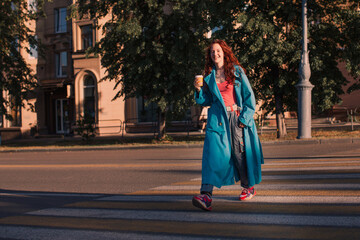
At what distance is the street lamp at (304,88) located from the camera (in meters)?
16.5

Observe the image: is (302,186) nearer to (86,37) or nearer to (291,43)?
(291,43)

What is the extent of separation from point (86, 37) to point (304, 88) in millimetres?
20165

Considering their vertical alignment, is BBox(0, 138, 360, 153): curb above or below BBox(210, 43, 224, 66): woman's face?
below

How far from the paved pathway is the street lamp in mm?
10203

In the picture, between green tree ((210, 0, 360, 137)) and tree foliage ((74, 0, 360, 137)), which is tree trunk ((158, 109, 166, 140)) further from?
green tree ((210, 0, 360, 137))

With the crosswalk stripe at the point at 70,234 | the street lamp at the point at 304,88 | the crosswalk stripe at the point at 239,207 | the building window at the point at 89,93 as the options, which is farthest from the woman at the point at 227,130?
the building window at the point at 89,93

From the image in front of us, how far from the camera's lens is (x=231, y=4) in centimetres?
1792

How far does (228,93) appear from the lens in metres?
5.22

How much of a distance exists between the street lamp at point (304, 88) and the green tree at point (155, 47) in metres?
4.20

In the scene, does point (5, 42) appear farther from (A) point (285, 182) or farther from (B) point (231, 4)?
(A) point (285, 182)

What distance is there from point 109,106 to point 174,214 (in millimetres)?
27028

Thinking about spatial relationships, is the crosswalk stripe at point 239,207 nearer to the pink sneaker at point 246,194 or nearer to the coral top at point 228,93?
the pink sneaker at point 246,194

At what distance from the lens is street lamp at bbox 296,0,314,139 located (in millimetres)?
16531

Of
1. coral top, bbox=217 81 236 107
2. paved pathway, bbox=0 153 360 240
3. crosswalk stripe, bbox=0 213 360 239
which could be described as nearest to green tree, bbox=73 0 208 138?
paved pathway, bbox=0 153 360 240
